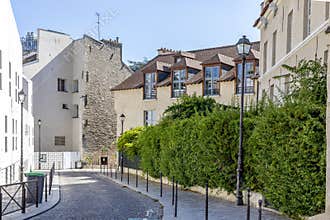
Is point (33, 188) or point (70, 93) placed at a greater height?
Result: point (70, 93)

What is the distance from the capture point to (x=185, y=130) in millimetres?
14930

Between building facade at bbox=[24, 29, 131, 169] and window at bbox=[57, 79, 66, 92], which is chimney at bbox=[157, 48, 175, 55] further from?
window at bbox=[57, 79, 66, 92]

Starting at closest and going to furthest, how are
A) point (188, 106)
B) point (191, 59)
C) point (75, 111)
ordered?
point (188, 106) → point (191, 59) → point (75, 111)

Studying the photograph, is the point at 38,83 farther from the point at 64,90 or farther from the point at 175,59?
the point at 175,59

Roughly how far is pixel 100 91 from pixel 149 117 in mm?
8436

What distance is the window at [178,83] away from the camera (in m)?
28.6

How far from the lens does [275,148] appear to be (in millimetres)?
8859

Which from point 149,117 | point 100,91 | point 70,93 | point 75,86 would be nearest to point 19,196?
point 149,117

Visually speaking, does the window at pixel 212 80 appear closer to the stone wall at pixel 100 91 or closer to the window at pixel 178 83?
the window at pixel 178 83

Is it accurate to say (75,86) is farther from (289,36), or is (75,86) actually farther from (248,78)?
(289,36)

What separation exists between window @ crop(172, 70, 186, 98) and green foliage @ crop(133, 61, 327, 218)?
13.1 metres

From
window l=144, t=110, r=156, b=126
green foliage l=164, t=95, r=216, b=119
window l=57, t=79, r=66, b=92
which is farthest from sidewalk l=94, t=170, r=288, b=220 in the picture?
window l=57, t=79, r=66, b=92

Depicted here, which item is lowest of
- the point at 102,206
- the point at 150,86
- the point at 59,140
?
the point at 59,140

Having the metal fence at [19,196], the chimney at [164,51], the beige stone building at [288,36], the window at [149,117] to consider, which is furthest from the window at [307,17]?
the chimney at [164,51]
